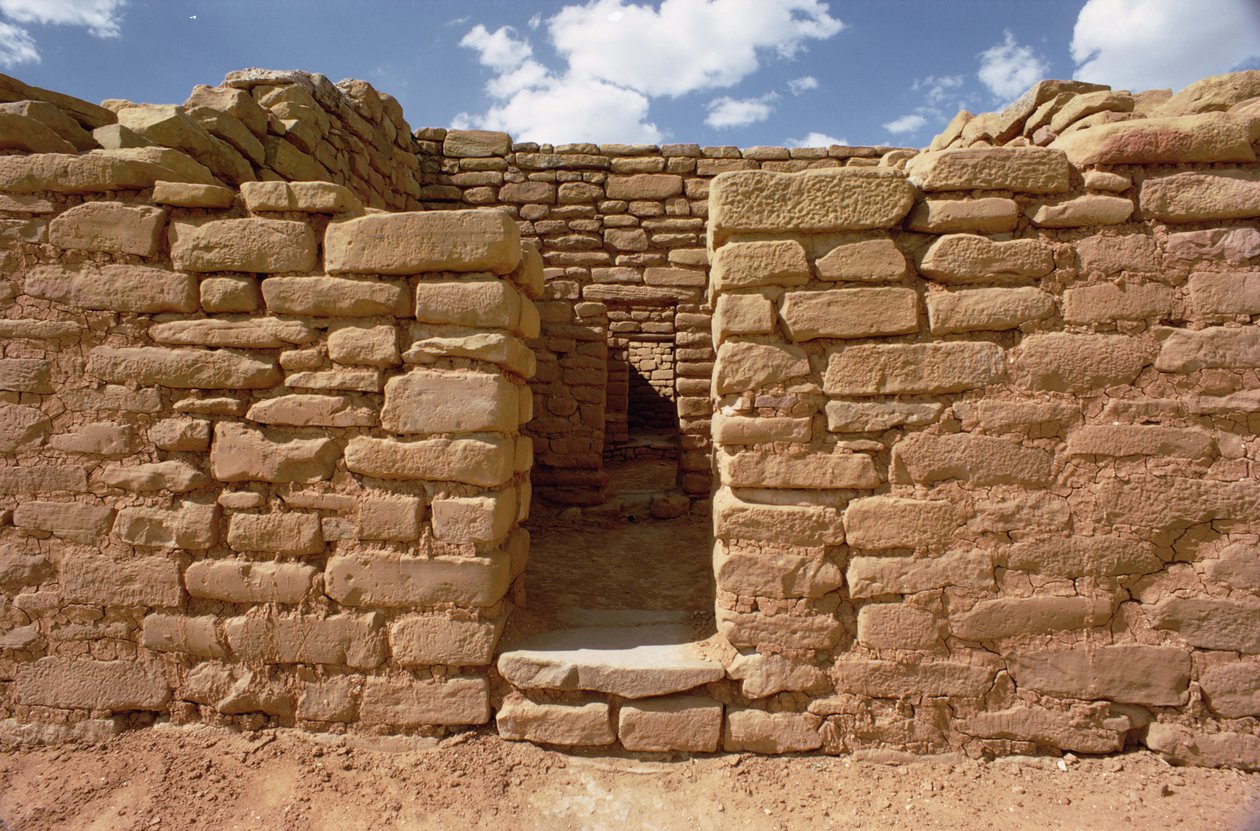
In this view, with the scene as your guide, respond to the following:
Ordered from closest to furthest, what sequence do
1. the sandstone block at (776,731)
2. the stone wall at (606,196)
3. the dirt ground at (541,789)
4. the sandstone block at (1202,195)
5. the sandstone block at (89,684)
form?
the dirt ground at (541,789), the sandstone block at (1202,195), the sandstone block at (776,731), the sandstone block at (89,684), the stone wall at (606,196)

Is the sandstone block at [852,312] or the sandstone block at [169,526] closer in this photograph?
the sandstone block at [852,312]

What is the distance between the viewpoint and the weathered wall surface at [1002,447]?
215 cm

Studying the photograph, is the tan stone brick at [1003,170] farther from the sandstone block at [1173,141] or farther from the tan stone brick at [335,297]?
the tan stone brick at [335,297]

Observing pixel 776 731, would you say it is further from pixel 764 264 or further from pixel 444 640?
pixel 764 264

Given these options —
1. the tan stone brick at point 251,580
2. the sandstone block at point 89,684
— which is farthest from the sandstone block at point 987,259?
the sandstone block at point 89,684

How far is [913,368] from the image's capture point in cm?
220

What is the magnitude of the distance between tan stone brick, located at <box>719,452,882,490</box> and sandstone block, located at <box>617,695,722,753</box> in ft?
2.71

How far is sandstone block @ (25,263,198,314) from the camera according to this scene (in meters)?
2.34

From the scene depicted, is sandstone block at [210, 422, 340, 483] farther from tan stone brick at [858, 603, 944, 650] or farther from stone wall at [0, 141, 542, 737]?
tan stone brick at [858, 603, 944, 650]

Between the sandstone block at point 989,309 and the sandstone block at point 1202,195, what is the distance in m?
0.48

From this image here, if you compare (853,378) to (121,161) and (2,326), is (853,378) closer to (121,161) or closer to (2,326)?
(121,161)

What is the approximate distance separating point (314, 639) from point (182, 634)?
50 centimetres

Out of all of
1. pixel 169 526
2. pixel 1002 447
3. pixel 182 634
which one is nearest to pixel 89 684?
pixel 182 634

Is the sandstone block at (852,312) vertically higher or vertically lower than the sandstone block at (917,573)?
higher
